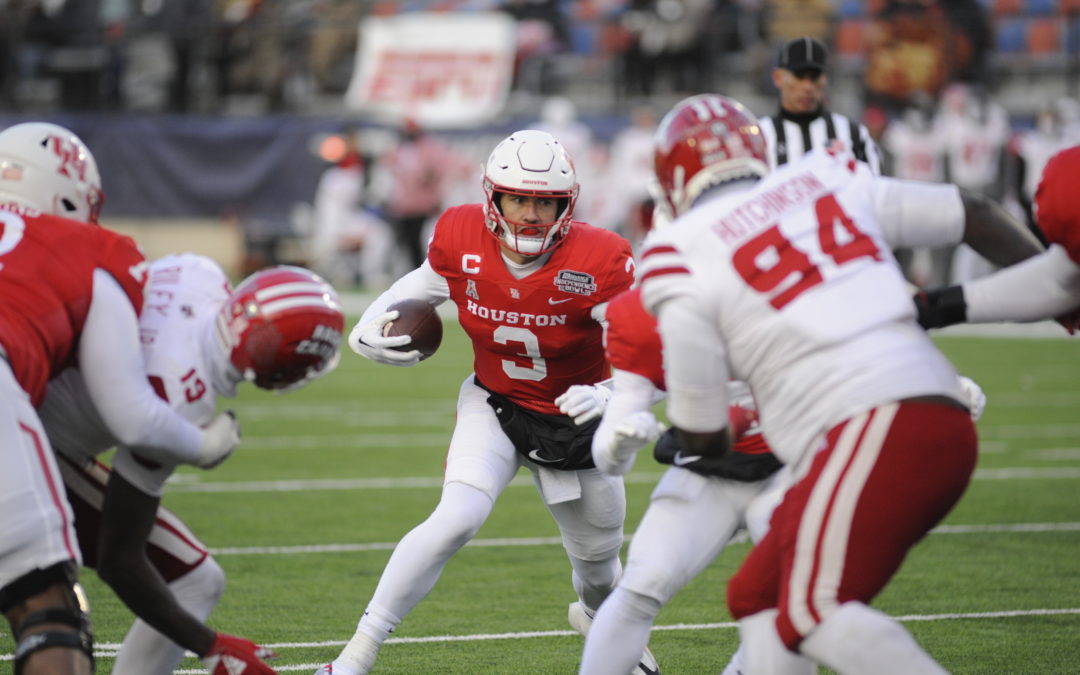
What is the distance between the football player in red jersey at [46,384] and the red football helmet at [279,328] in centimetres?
18

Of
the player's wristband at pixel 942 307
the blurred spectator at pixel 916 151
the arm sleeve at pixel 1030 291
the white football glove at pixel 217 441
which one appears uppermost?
the arm sleeve at pixel 1030 291

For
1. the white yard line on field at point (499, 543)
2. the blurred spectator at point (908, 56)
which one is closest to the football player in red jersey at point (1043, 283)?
the white yard line on field at point (499, 543)

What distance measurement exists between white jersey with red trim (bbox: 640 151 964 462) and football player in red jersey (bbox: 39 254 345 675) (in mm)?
874

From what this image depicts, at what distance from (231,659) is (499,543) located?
3.03 m

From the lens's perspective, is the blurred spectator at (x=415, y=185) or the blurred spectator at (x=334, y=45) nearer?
the blurred spectator at (x=415, y=185)

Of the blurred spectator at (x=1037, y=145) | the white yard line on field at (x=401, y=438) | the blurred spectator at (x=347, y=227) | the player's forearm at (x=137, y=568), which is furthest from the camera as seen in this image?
the blurred spectator at (x=347, y=227)

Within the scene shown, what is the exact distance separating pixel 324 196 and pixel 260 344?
1600cm

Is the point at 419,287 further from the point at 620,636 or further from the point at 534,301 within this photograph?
the point at 620,636

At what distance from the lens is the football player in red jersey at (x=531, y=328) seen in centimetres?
453

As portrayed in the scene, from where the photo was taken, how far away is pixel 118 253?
3492 mm

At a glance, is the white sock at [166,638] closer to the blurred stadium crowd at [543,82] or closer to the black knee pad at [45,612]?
the black knee pad at [45,612]

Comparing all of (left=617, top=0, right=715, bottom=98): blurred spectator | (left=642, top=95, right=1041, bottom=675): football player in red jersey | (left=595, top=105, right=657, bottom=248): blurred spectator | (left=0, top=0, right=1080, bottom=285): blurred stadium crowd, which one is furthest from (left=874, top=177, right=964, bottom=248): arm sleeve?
(left=617, top=0, right=715, bottom=98): blurred spectator

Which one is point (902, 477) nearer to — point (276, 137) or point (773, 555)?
point (773, 555)

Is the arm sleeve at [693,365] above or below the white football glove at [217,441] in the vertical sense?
above
